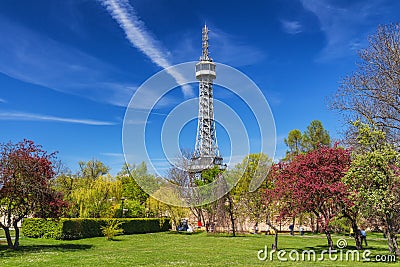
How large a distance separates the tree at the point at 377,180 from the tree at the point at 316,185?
2.61 m

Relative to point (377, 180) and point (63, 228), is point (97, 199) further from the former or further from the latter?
point (377, 180)

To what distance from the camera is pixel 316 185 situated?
14750 millimetres

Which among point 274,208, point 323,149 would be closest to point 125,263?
point 274,208

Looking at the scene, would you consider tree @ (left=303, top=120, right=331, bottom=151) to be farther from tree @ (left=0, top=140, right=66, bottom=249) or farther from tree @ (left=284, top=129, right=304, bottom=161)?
tree @ (left=0, top=140, right=66, bottom=249)

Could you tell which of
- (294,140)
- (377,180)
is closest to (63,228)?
(377,180)

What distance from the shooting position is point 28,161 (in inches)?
622

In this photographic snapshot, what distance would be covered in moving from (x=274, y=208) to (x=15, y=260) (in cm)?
1085

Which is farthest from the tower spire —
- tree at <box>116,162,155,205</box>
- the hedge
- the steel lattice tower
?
the hedge

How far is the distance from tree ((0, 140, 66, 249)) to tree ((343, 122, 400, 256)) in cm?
1222

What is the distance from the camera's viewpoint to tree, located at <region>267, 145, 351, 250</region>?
48.8 ft

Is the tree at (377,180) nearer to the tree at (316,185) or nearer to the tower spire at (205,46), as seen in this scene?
the tree at (316,185)

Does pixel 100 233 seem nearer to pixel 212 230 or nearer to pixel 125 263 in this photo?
pixel 212 230

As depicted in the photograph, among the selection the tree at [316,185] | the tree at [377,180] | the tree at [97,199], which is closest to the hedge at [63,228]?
the tree at [97,199]

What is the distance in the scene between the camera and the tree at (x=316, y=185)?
48.8ft
